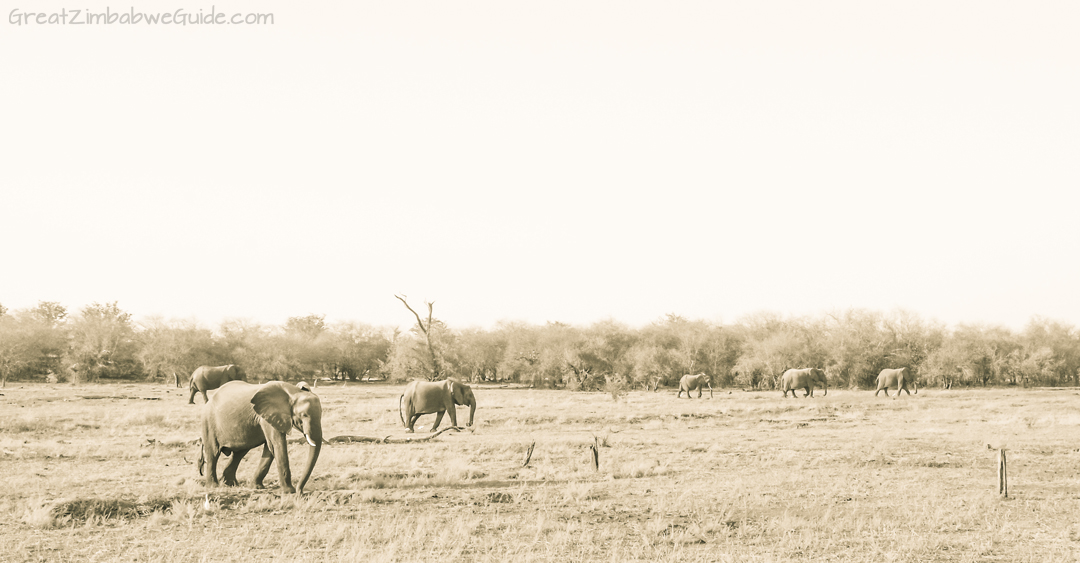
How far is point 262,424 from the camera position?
12.0 m

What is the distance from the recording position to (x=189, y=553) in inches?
332

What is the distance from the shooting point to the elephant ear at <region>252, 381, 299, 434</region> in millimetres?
11898

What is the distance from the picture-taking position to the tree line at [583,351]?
57.8 meters

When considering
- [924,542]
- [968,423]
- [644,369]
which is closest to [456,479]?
[924,542]

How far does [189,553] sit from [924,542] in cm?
924

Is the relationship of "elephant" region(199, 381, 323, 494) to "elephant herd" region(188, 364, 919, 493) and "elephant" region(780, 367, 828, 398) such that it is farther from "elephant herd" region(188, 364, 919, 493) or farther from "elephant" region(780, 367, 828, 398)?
"elephant" region(780, 367, 828, 398)

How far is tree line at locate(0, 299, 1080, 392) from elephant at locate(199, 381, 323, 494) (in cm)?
3910

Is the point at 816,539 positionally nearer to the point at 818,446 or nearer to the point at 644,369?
the point at 818,446

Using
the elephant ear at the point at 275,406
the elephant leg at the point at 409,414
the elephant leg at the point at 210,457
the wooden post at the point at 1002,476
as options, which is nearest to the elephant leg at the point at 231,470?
the elephant leg at the point at 210,457

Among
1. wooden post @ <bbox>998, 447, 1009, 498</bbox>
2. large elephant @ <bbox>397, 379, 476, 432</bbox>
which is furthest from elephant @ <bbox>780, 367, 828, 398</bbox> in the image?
wooden post @ <bbox>998, 447, 1009, 498</bbox>

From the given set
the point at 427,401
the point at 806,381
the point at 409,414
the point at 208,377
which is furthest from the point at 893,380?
the point at 208,377

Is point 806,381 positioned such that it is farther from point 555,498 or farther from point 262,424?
point 262,424

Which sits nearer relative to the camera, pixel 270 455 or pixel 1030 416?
pixel 270 455

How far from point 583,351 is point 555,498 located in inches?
2155
